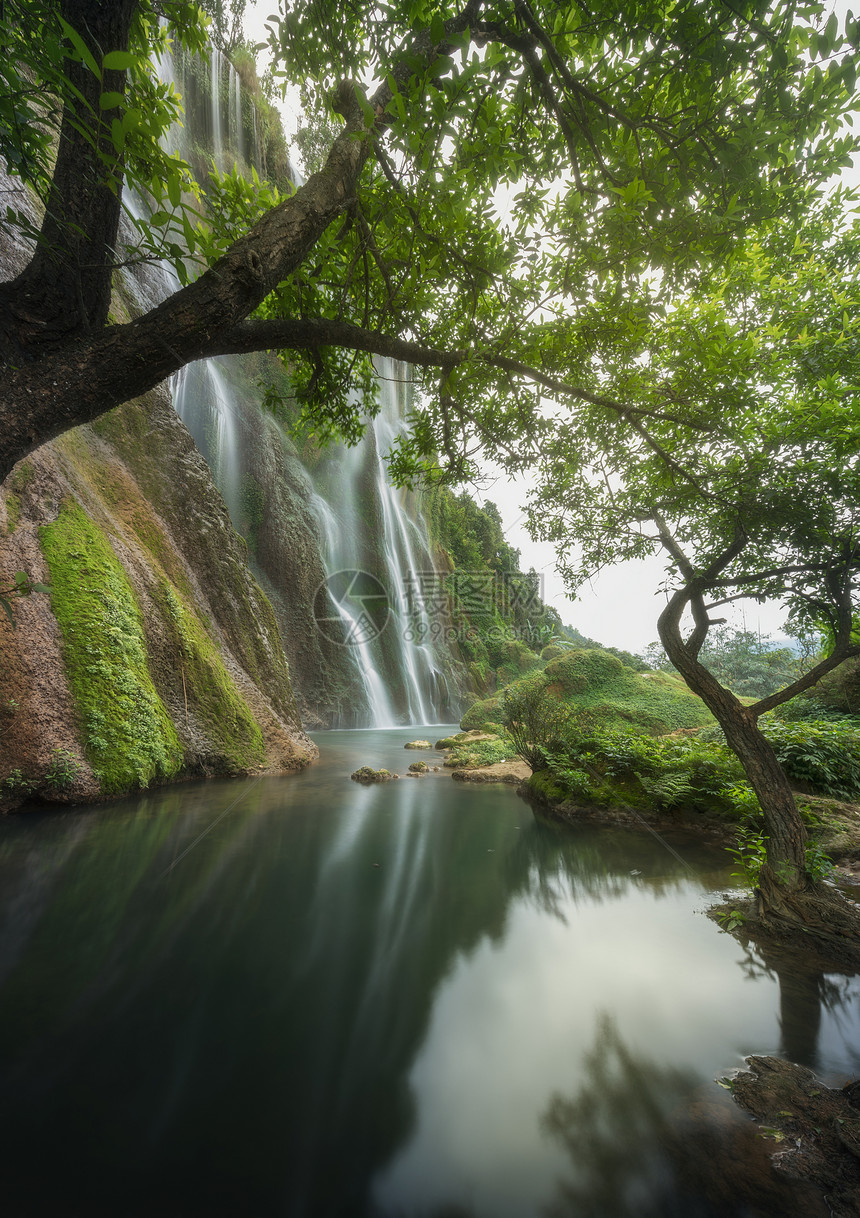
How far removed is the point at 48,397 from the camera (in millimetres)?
2109

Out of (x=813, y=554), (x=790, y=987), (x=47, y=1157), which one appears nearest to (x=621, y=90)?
(x=813, y=554)

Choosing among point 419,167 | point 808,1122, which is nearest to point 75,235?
point 419,167

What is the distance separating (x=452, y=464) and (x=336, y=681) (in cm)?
1648

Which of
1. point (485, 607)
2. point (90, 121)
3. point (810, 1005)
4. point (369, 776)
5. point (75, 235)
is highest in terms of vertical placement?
point (485, 607)

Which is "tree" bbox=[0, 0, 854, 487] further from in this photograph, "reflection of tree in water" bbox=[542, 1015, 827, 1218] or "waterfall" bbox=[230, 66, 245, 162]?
"waterfall" bbox=[230, 66, 245, 162]

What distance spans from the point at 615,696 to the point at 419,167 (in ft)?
45.2

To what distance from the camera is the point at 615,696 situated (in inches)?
556

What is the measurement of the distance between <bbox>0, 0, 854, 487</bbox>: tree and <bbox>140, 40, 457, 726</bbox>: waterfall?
1298 centimetres

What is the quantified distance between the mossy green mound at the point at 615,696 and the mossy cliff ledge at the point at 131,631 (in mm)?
7587

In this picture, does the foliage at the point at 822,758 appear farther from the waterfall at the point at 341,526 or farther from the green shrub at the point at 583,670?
the waterfall at the point at 341,526

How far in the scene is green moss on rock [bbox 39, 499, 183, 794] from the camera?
20.6 feet

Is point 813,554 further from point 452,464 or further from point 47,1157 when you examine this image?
point 47,1157

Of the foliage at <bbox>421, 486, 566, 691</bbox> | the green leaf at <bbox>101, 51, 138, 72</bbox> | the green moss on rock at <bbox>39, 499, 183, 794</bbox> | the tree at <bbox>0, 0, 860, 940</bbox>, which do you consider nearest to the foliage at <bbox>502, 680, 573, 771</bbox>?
the tree at <bbox>0, 0, 860, 940</bbox>

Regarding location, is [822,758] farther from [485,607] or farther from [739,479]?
[485,607]
